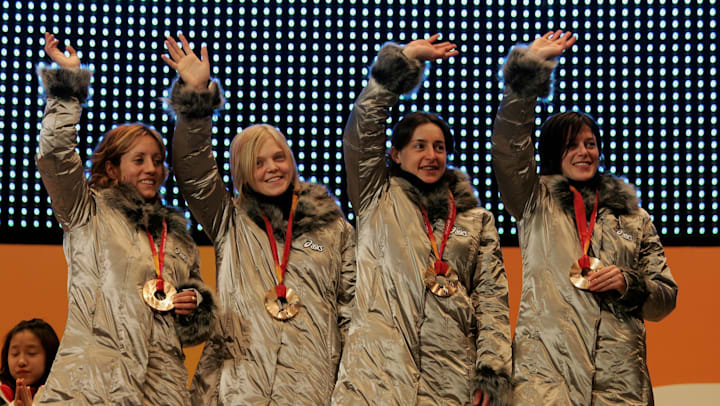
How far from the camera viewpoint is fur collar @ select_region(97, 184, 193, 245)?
3.37 metres

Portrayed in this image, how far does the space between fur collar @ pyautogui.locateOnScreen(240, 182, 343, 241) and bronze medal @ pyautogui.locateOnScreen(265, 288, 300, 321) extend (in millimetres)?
219

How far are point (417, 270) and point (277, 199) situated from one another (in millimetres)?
629

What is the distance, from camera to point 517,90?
3285mm

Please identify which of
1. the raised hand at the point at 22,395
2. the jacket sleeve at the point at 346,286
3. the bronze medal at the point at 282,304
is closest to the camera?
the bronze medal at the point at 282,304

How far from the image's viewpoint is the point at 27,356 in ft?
13.3

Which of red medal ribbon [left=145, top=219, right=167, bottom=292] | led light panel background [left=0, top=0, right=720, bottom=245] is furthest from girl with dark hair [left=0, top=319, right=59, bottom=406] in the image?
led light panel background [left=0, top=0, right=720, bottom=245]

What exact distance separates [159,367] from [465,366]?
107 cm

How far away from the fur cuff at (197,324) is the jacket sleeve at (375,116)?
0.69m

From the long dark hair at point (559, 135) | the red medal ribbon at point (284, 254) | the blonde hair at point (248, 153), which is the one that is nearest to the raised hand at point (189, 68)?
the blonde hair at point (248, 153)

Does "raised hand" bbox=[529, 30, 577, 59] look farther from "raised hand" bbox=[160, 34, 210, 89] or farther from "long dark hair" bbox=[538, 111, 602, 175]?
"raised hand" bbox=[160, 34, 210, 89]

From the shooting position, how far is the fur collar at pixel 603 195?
11.1ft

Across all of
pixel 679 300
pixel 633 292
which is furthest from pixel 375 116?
pixel 679 300

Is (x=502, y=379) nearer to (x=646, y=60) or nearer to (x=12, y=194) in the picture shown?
(x=646, y=60)

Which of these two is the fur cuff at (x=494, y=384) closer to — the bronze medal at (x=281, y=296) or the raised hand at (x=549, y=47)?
the bronze medal at (x=281, y=296)
